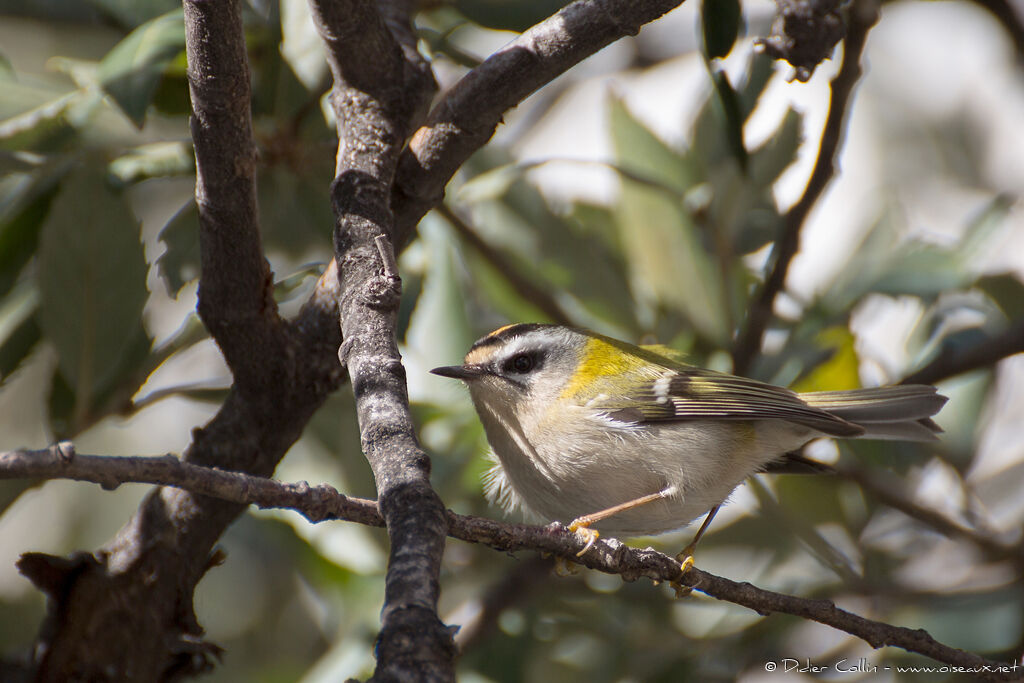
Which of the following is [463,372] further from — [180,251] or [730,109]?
[730,109]

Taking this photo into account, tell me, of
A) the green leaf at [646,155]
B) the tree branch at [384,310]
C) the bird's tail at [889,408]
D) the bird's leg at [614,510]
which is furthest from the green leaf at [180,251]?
the bird's tail at [889,408]

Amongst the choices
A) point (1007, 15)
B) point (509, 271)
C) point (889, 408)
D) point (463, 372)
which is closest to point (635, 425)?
point (463, 372)

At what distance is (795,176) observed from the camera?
12.8 feet

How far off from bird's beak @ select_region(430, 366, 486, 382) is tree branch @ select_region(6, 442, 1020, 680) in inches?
33.0

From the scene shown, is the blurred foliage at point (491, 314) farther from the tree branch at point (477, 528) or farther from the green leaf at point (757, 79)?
the tree branch at point (477, 528)

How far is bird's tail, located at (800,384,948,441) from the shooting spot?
1990 millimetres

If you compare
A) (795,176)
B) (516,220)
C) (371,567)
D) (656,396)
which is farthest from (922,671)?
(795,176)

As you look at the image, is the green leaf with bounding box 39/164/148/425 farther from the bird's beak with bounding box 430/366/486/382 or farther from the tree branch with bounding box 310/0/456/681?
the bird's beak with bounding box 430/366/486/382

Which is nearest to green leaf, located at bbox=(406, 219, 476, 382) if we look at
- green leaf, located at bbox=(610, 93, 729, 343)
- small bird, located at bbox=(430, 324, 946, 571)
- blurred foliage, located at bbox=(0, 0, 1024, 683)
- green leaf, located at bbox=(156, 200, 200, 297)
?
blurred foliage, located at bbox=(0, 0, 1024, 683)

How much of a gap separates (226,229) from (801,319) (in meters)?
1.56

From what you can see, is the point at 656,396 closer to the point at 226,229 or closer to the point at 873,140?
the point at 226,229

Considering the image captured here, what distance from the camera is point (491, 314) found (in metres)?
2.76

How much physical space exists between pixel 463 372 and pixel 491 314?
2.13 feet

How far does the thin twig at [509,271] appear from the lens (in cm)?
241
